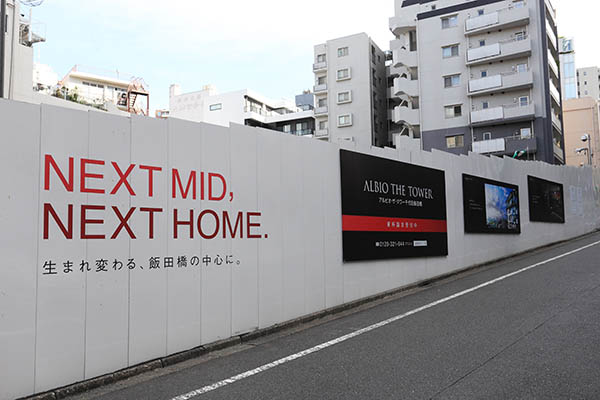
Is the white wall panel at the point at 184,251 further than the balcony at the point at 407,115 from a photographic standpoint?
No

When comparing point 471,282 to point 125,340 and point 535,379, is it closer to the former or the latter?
point 535,379

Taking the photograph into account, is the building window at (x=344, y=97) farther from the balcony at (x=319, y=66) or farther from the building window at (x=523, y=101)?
the building window at (x=523, y=101)

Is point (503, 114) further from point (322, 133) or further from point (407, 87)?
point (322, 133)

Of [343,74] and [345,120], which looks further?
[343,74]

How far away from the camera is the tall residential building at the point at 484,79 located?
124 feet

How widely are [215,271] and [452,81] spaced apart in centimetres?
4008

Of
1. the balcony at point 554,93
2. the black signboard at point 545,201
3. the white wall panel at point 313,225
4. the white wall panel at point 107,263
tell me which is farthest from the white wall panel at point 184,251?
the balcony at point 554,93

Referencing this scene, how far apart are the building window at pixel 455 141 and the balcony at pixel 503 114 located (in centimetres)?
196

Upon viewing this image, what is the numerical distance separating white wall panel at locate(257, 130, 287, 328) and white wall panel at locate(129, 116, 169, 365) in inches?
63.1

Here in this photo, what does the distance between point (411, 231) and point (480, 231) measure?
12.7ft

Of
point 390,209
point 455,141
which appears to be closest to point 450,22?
point 455,141

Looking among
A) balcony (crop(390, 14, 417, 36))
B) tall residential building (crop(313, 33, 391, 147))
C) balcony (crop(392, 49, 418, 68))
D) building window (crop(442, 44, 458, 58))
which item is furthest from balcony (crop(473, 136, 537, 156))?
balcony (crop(390, 14, 417, 36))

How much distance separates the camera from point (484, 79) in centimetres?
3884

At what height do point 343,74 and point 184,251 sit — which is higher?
point 343,74
